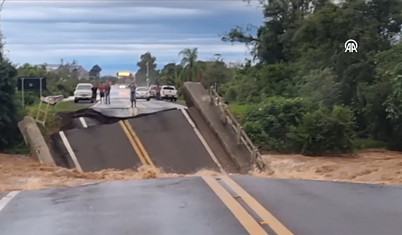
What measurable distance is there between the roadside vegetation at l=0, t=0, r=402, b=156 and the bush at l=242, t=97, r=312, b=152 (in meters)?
0.04

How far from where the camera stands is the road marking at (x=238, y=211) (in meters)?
8.48

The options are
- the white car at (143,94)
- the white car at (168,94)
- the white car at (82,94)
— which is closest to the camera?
the white car at (82,94)

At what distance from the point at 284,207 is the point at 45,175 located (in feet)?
39.1

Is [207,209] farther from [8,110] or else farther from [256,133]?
[256,133]

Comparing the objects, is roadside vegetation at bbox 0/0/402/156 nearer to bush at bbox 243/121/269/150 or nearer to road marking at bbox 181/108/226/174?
bush at bbox 243/121/269/150

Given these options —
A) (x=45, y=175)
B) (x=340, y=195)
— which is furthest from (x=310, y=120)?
(x=340, y=195)

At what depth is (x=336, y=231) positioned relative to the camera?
8.42 m

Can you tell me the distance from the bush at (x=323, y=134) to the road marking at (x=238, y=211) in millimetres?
19984

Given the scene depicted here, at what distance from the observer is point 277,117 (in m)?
34.4

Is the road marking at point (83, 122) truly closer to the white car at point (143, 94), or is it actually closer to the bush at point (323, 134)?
the bush at point (323, 134)

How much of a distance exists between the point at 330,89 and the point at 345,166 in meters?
10.1

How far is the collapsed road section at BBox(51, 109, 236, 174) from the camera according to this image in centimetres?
2320

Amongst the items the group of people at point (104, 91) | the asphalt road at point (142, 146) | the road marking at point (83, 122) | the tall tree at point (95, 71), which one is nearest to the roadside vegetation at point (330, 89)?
the road marking at point (83, 122)

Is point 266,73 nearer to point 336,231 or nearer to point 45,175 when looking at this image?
point 45,175
